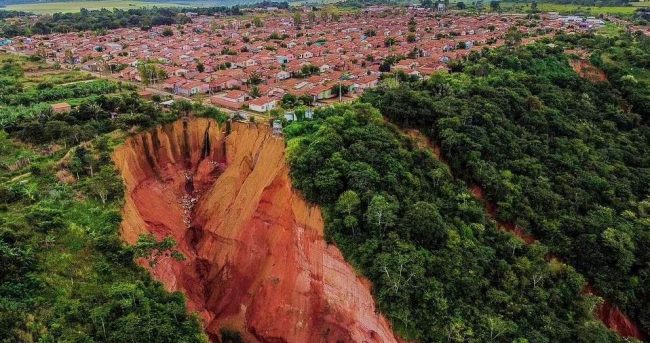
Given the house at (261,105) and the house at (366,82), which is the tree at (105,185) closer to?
the house at (261,105)

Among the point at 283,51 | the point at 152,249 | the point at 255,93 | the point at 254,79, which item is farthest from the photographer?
the point at 283,51

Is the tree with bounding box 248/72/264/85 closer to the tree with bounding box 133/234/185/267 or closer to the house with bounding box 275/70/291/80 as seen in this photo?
the house with bounding box 275/70/291/80

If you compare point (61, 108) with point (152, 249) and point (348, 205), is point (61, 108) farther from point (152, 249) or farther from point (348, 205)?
point (348, 205)

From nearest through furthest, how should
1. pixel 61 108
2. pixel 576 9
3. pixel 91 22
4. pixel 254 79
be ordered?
pixel 61 108 < pixel 254 79 < pixel 91 22 < pixel 576 9

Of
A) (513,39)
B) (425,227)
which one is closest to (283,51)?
(513,39)

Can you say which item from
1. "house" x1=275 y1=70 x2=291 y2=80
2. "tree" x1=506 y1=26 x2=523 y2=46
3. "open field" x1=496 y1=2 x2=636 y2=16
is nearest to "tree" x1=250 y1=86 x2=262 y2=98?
"house" x1=275 y1=70 x2=291 y2=80

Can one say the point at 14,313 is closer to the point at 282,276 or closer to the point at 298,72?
the point at 282,276

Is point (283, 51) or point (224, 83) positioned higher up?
point (283, 51)

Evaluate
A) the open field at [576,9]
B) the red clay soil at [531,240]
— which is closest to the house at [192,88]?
the red clay soil at [531,240]
